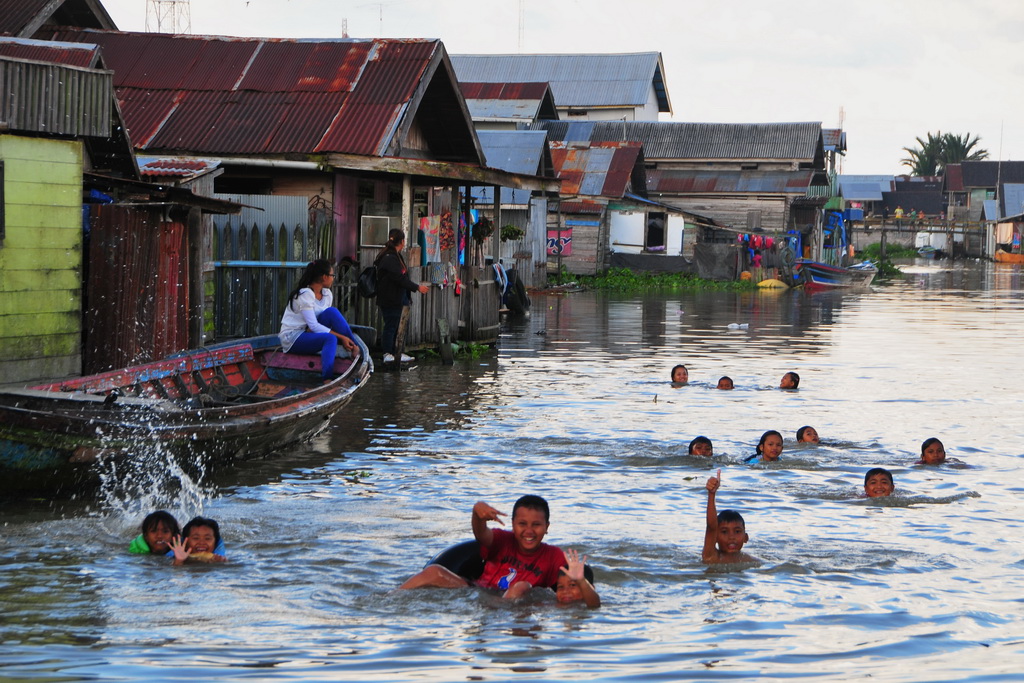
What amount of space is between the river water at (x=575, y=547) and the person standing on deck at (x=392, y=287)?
87cm

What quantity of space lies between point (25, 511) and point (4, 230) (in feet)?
10.4

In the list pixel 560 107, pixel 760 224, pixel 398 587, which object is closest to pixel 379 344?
pixel 398 587

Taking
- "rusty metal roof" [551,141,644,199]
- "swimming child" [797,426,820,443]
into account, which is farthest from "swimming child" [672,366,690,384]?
"rusty metal roof" [551,141,644,199]

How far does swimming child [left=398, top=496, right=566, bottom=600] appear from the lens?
6773mm

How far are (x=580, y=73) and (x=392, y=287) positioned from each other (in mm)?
43776

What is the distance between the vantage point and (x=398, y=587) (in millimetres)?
7059

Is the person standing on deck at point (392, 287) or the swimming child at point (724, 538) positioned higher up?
the person standing on deck at point (392, 287)

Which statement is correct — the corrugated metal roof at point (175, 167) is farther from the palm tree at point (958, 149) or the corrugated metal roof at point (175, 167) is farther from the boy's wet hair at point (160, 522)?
the palm tree at point (958, 149)

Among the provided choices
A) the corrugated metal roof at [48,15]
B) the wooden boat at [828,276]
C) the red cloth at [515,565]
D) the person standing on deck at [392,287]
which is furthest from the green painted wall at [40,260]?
the wooden boat at [828,276]

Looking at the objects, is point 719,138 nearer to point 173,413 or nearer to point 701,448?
point 701,448

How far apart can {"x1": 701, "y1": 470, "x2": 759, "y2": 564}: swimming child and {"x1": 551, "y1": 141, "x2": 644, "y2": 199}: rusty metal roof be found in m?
31.7

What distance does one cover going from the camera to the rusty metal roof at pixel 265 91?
16.5 meters

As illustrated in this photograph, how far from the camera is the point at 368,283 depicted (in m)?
16.3

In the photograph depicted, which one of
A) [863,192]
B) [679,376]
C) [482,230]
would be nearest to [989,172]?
[863,192]
